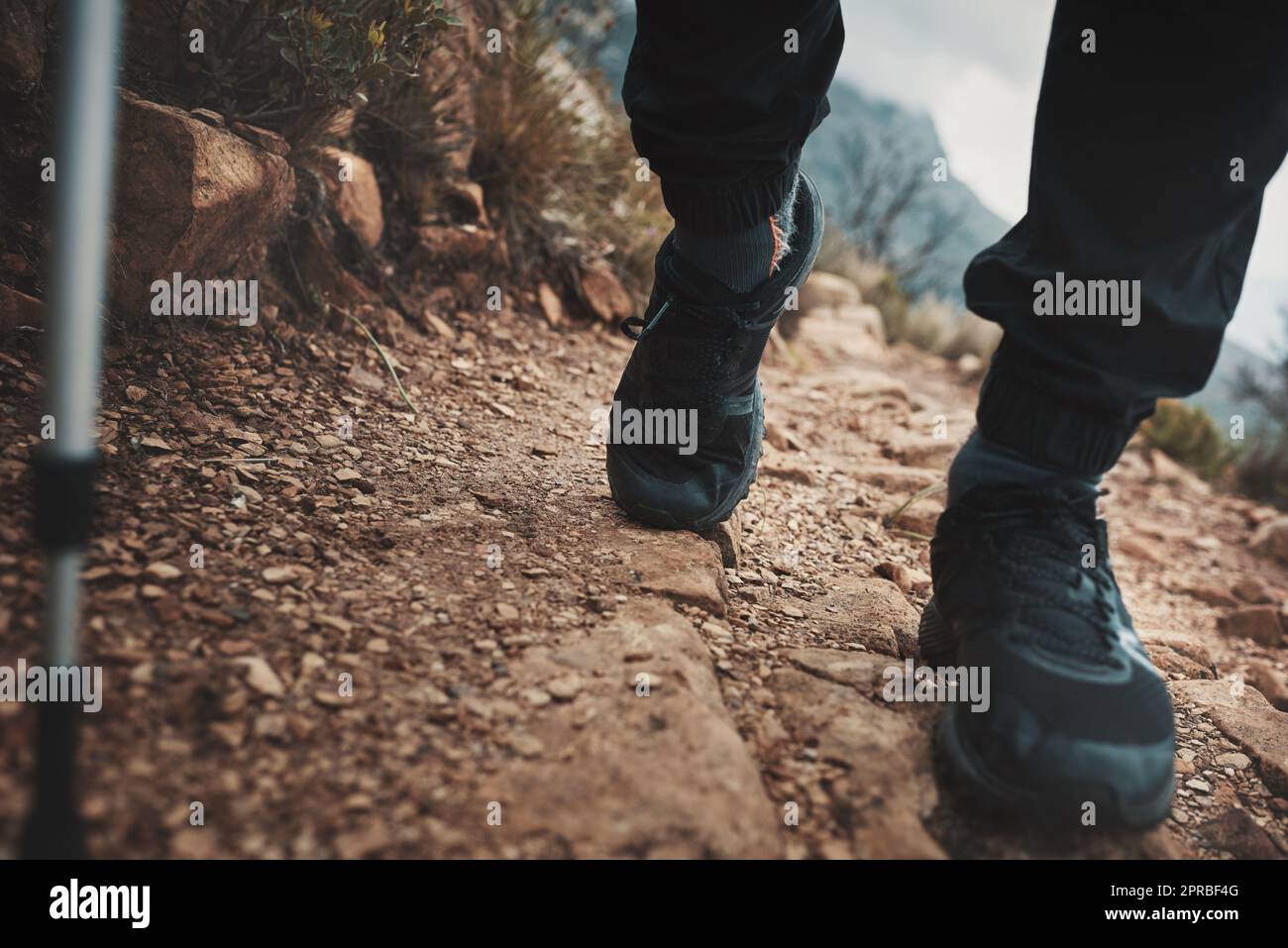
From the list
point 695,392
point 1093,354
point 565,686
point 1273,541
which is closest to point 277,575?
point 565,686

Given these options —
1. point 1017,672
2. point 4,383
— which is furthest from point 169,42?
point 1017,672

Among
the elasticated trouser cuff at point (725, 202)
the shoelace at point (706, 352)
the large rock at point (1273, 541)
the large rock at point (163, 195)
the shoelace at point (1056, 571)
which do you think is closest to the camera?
the shoelace at point (1056, 571)

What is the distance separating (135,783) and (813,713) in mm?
756

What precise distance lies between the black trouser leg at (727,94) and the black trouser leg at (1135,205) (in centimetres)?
30

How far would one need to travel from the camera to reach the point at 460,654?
3.34 ft

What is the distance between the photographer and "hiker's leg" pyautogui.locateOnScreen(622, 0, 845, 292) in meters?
1.06

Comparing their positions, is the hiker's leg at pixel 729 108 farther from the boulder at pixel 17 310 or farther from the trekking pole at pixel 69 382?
the boulder at pixel 17 310

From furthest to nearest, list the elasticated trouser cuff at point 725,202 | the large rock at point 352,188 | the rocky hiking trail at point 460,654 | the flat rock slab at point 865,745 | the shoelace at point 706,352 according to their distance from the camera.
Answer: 1. the large rock at point 352,188
2. the shoelace at point 706,352
3. the elasticated trouser cuff at point 725,202
4. the flat rock slab at point 865,745
5. the rocky hiking trail at point 460,654

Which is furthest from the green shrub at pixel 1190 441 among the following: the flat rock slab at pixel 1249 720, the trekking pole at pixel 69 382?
the trekking pole at pixel 69 382

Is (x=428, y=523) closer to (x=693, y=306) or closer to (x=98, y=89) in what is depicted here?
(x=693, y=306)

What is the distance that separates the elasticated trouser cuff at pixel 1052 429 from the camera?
1.03m

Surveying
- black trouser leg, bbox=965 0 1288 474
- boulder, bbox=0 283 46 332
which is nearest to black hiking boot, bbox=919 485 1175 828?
black trouser leg, bbox=965 0 1288 474

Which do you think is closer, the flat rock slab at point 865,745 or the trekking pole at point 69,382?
the trekking pole at point 69,382

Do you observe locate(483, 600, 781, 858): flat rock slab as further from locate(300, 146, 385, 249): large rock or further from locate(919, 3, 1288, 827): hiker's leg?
locate(300, 146, 385, 249): large rock
